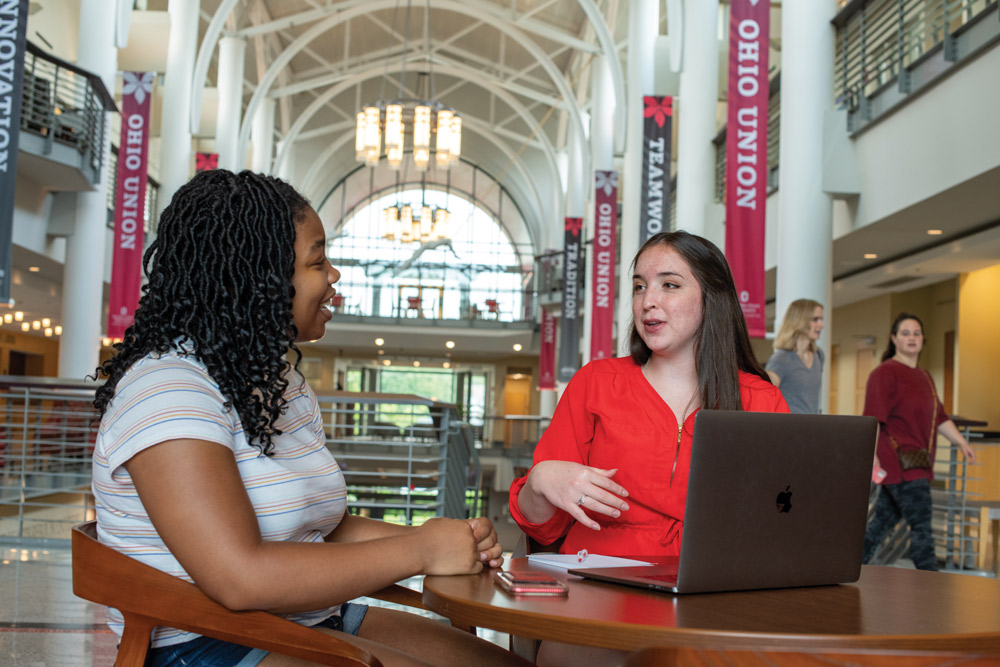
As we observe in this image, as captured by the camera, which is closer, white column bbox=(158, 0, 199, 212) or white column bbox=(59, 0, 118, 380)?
white column bbox=(59, 0, 118, 380)

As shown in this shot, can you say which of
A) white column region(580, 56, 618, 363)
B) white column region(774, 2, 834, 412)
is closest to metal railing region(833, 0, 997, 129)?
white column region(774, 2, 834, 412)

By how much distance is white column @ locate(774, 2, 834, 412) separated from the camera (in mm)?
6922

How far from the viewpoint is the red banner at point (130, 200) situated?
31.3 ft

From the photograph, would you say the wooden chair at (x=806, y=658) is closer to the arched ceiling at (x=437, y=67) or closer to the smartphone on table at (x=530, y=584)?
the smartphone on table at (x=530, y=584)

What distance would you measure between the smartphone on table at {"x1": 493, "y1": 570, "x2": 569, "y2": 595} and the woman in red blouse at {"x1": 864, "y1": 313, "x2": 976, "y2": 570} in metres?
3.78

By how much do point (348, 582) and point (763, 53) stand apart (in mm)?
6092

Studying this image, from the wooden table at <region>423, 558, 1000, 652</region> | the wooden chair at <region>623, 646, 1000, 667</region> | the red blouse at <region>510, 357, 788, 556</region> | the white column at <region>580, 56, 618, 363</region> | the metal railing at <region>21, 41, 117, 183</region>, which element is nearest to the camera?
the wooden chair at <region>623, 646, 1000, 667</region>

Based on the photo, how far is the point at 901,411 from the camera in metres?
4.80

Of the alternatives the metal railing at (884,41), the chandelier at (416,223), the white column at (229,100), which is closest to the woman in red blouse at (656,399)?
the metal railing at (884,41)

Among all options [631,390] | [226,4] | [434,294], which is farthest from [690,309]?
A: [434,294]

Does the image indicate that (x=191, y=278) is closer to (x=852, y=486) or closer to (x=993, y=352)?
(x=852, y=486)

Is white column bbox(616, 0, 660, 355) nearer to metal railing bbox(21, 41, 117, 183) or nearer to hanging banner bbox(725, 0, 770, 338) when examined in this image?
hanging banner bbox(725, 0, 770, 338)

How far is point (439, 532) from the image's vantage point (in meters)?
1.40

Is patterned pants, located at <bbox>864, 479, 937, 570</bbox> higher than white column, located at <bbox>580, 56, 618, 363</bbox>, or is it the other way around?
white column, located at <bbox>580, 56, 618, 363</bbox>
